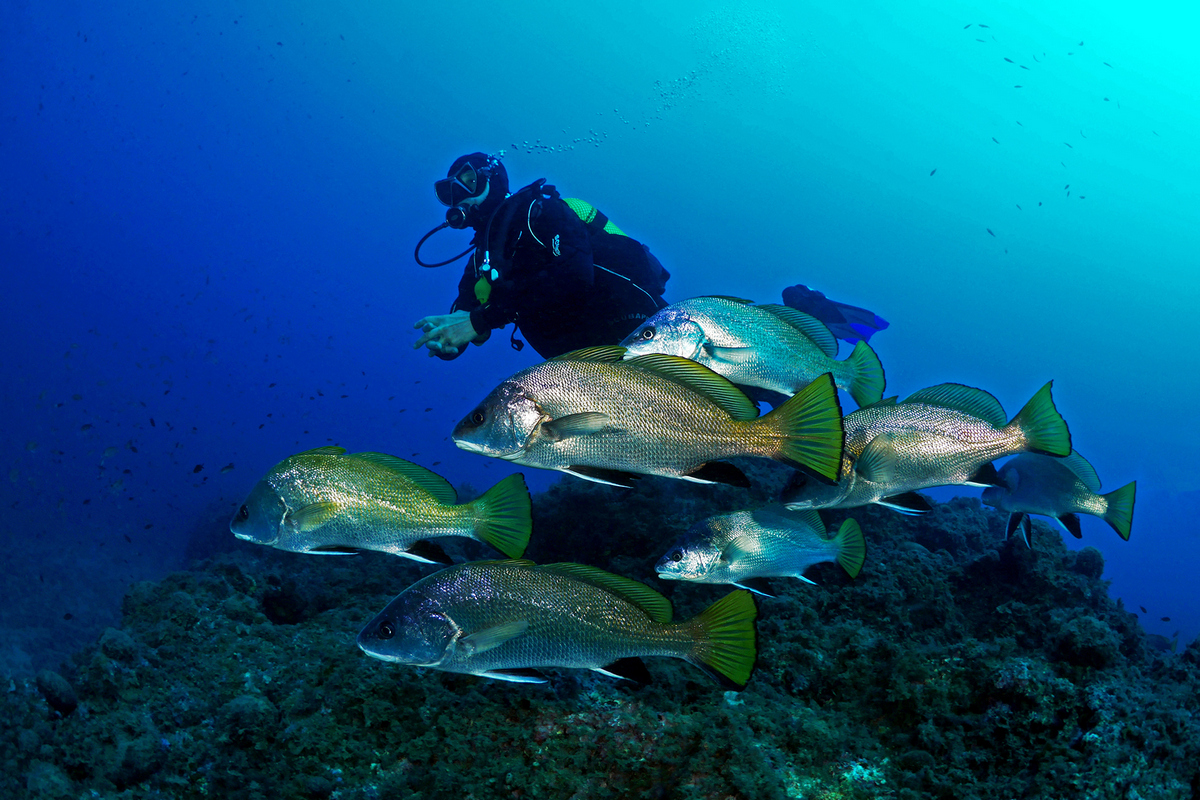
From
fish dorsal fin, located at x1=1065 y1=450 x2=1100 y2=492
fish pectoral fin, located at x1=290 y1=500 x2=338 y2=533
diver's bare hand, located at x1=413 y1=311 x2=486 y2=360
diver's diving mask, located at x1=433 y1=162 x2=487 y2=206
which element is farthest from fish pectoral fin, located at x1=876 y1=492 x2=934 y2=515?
diver's diving mask, located at x1=433 y1=162 x2=487 y2=206

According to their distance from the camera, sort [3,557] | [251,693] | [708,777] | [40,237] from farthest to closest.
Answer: [40,237] < [3,557] < [251,693] < [708,777]

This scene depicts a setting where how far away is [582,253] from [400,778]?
4651 millimetres

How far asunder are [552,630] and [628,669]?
1.21 ft

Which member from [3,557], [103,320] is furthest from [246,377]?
[3,557]

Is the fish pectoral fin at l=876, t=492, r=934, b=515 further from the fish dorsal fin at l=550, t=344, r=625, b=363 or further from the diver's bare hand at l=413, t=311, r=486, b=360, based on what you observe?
the diver's bare hand at l=413, t=311, r=486, b=360

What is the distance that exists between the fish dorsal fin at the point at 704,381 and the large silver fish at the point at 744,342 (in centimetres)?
79

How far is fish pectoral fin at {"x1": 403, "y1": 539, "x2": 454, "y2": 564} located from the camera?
8.30 feet

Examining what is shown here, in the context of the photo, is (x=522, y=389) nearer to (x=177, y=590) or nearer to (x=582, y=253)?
(x=582, y=253)

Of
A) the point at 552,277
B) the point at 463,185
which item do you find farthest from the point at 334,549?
the point at 463,185

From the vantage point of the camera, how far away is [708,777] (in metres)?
2.60

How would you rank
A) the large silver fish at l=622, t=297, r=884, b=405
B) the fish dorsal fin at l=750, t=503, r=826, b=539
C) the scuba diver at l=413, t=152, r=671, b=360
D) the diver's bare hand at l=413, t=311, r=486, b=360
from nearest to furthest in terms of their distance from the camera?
the large silver fish at l=622, t=297, r=884, b=405 < the fish dorsal fin at l=750, t=503, r=826, b=539 < the diver's bare hand at l=413, t=311, r=486, b=360 < the scuba diver at l=413, t=152, r=671, b=360

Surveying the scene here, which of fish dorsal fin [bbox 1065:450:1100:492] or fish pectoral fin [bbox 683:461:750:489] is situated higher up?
fish dorsal fin [bbox 1065:450:1100:492]

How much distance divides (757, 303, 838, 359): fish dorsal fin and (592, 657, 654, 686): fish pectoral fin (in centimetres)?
202

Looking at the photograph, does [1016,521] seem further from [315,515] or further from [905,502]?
[315,515]
